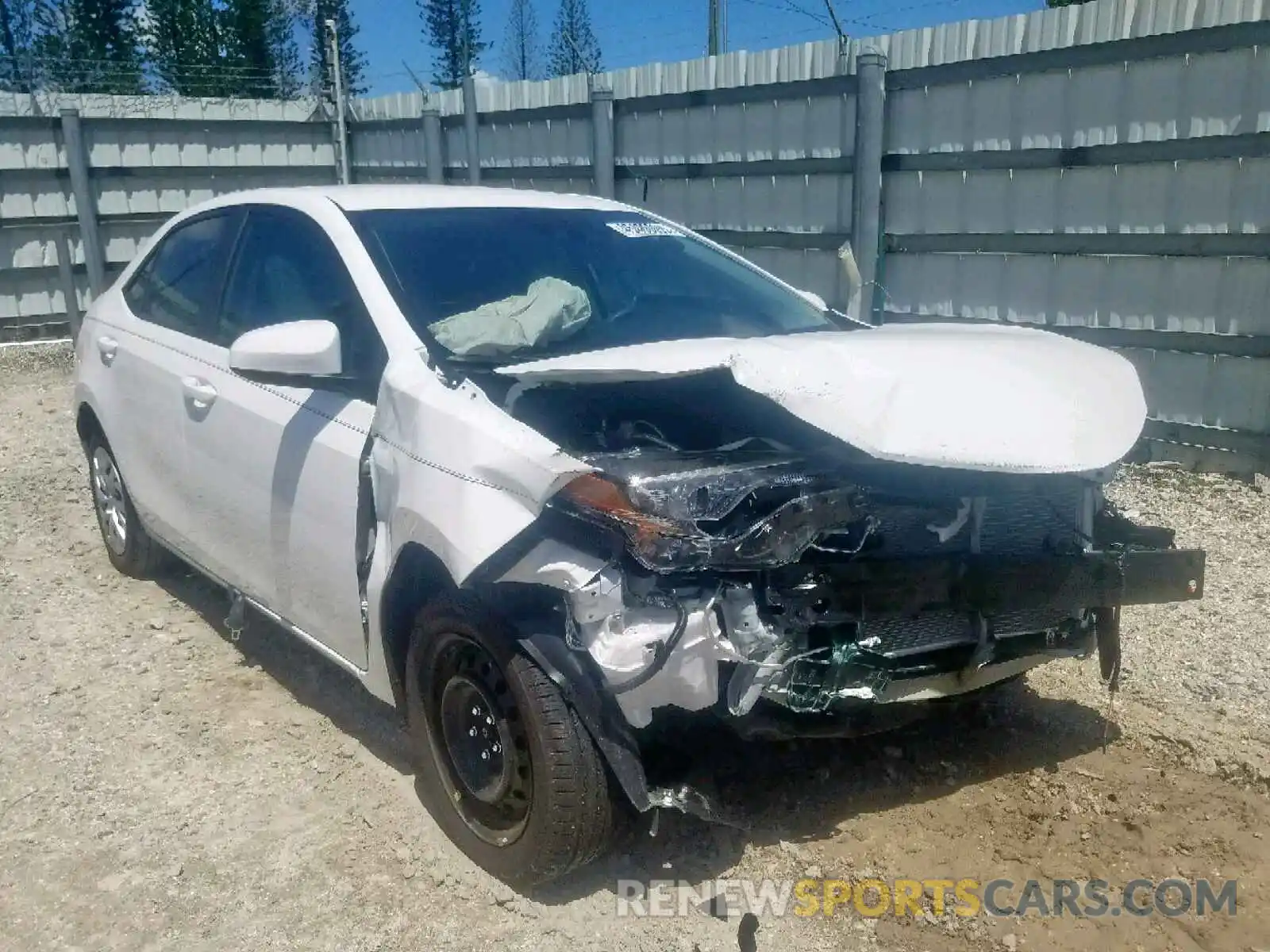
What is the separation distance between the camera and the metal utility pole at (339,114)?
12914mm

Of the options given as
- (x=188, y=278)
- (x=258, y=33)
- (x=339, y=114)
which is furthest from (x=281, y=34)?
(x=188, y=278)

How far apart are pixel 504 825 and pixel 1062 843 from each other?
4.91 ft

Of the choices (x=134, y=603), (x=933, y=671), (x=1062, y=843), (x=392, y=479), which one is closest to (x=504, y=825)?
(x=392, y=479)

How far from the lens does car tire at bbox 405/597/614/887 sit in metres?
2.66

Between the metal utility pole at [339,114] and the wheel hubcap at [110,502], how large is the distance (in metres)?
8.28

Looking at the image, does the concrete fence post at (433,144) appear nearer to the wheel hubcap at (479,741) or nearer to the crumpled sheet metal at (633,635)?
the wheel hubcap at (479,741)

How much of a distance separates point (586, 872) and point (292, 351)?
1.61 m

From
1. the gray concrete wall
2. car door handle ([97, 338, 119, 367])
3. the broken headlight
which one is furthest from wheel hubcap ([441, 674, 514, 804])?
the gray concrete wall

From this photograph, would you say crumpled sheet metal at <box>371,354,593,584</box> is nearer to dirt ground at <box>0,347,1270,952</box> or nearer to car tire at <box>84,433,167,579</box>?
dirt ground at <box>0,347,1270,952</box>

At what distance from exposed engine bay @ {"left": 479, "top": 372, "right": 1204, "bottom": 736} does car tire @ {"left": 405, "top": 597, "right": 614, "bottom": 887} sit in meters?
0.17

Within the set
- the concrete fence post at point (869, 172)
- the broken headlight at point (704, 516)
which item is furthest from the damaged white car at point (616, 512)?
the concrete fence post at point (869, 172)

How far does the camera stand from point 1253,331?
6230 millimetres

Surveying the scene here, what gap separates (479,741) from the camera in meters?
2.97

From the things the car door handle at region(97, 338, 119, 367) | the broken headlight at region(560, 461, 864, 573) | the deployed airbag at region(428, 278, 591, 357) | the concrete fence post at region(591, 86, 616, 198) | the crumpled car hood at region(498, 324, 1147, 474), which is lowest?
the broken headlight at region(560, 461, 864, 573)
